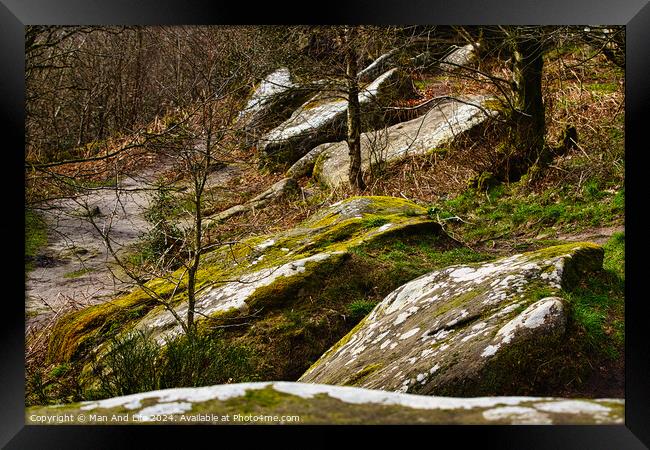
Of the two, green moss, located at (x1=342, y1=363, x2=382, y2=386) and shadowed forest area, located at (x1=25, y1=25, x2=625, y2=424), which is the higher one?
shadowed forest area, located at (x1=25, y1=25, x2=625, y2=424)

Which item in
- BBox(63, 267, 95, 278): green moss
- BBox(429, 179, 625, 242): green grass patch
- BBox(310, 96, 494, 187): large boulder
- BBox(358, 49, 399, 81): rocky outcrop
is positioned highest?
BBox(358, 49, 399, 81): rocky outcrop

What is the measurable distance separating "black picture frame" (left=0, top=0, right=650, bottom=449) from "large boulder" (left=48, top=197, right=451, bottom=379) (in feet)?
3.11

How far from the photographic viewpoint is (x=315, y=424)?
8.46ft

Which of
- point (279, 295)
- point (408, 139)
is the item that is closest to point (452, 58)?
point (408, 139)

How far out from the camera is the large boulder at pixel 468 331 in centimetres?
293

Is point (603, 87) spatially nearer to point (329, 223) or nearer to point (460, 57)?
point (460, 57)

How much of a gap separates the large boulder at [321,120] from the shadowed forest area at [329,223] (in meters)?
0.04

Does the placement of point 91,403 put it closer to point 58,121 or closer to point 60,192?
point 60,192

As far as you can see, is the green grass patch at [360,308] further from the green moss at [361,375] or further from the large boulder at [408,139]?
the large boulder at [408,139]

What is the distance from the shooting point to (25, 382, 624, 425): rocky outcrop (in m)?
2.39

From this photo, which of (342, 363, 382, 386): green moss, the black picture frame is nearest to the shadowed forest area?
(342, 363, 382, 386): green moss

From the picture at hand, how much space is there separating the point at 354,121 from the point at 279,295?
8.45 feet

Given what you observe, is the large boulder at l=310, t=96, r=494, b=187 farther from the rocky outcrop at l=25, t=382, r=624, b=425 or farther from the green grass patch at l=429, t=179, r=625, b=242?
the rocky outcrop at l=25, t=382, r=624, b=425
